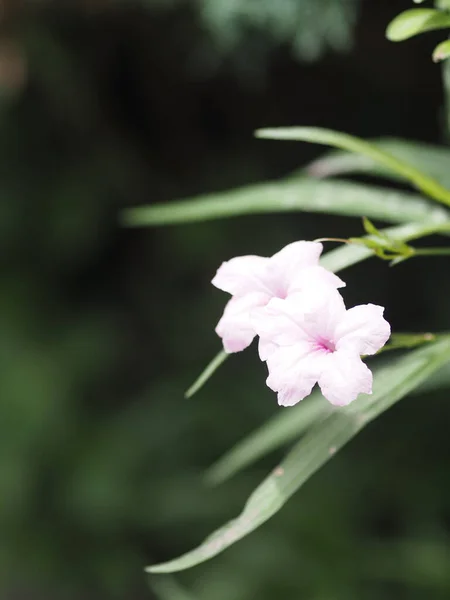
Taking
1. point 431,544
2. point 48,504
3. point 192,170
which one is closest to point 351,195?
point 431,544

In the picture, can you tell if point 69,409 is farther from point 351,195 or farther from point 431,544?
point 351,195

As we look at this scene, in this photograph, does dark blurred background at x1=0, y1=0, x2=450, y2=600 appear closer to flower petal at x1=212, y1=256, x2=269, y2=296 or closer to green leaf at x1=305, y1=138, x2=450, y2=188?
green leaf at x1=305, y1=138, x2=450, y2=188

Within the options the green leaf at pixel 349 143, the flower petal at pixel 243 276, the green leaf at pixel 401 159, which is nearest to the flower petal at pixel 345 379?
the flower petal at pixel 243 276

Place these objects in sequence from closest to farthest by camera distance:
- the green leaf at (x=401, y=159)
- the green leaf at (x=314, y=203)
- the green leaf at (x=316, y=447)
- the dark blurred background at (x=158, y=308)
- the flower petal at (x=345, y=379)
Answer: the flower petal at (x=345, y=379) → the green leaf at (x=316, y=447) → the green leaf at (x=314, y=203) → the green leaf at (x=401, y=159) → the dark blurred background at (x=158, y=308)

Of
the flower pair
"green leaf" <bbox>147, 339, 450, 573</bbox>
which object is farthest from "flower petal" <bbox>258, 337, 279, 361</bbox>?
"green leaf" <bbox>147, 339, 450, 573</bbox>

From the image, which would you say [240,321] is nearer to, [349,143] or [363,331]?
[363,331]

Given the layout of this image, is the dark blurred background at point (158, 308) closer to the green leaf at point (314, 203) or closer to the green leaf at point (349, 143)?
the green leaf at point (314, 203)
